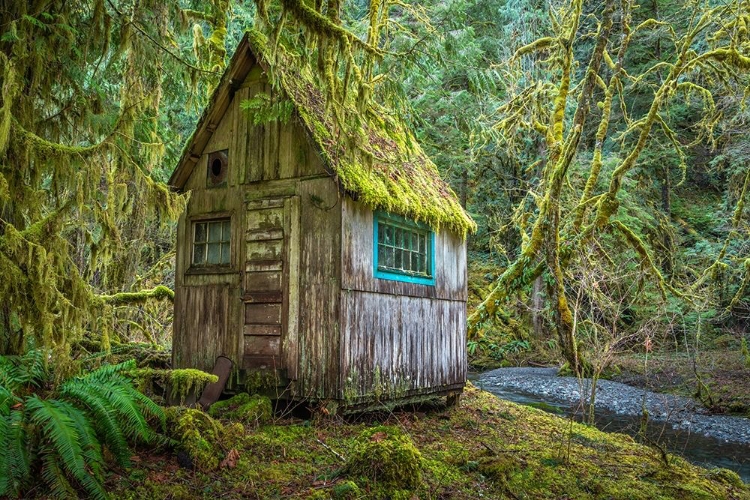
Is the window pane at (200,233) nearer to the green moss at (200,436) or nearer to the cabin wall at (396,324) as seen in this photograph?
the cabin wall at (396,324)

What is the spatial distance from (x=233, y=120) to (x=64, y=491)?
614 centimetres

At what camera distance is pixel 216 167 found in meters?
9.50

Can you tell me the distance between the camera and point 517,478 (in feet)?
22.5

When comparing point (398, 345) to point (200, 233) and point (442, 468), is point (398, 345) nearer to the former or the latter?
point (442, 468)

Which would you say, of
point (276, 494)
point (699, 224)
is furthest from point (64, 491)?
point (699, 224)

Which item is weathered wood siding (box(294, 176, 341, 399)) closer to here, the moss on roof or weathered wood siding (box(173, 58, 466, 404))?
weathered wood siding (box(173, 58, 466, 404))

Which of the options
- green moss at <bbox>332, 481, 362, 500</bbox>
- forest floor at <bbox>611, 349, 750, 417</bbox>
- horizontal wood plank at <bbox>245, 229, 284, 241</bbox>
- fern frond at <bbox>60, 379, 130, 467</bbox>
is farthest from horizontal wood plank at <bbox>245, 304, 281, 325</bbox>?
forest floor at <bbox>611, 349, 750, 417</bbox>

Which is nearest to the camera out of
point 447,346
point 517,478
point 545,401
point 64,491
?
point 64,491

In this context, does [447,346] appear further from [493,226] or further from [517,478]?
[493,226]

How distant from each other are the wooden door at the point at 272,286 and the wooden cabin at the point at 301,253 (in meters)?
0.02

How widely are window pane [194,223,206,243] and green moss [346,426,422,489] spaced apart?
4689 millimetres

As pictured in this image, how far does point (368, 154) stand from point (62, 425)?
4255 millimetres

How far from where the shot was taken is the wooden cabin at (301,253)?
817cm

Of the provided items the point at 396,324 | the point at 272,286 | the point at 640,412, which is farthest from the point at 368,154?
the point at 640,412
